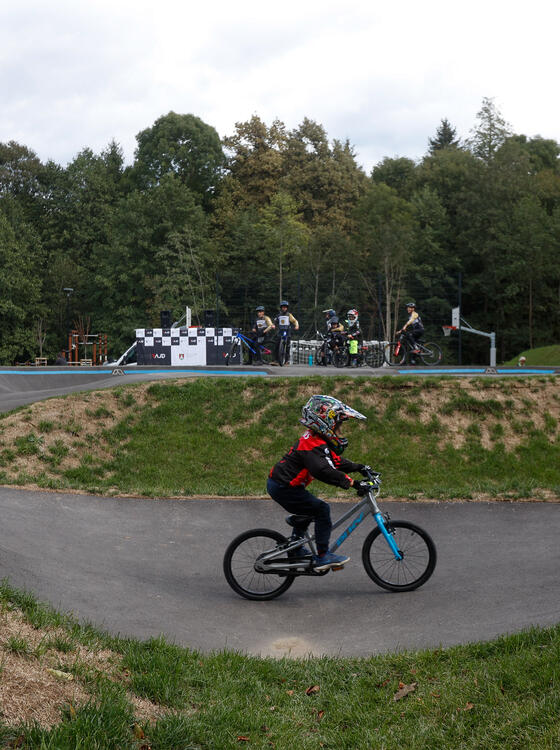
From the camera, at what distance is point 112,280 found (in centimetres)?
5669

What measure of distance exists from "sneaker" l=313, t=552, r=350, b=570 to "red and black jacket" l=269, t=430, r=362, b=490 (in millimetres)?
695

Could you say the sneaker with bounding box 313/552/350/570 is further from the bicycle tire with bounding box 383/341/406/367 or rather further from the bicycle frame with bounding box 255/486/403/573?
the bicycle tire with bounding box 383/341/406/367

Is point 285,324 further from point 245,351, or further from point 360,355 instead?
Result: point 360,355

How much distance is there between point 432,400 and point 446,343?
100 ft

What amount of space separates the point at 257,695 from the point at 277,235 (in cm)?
5077

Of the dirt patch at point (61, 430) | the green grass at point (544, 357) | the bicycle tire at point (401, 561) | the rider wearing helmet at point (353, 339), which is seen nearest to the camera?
the bicycle tire at point (401, 561)

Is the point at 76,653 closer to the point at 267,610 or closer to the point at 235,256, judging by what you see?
the point at 267,610

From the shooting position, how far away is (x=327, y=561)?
746 centimetres

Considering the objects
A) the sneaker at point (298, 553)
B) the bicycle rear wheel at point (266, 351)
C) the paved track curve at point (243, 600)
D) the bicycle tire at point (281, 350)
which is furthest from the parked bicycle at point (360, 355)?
the sneaker at point (298, 553)

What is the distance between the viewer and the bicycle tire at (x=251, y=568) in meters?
7.51

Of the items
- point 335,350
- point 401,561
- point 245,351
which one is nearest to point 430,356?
point 335,350

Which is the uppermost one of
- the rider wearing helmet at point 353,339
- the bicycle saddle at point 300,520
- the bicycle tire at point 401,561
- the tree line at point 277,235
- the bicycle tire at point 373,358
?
the tree line at point 277,235

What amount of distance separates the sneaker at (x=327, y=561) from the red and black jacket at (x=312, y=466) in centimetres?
70

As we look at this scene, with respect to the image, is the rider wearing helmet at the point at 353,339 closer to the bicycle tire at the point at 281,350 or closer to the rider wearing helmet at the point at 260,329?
the bicycle tire at the point at 281,350
